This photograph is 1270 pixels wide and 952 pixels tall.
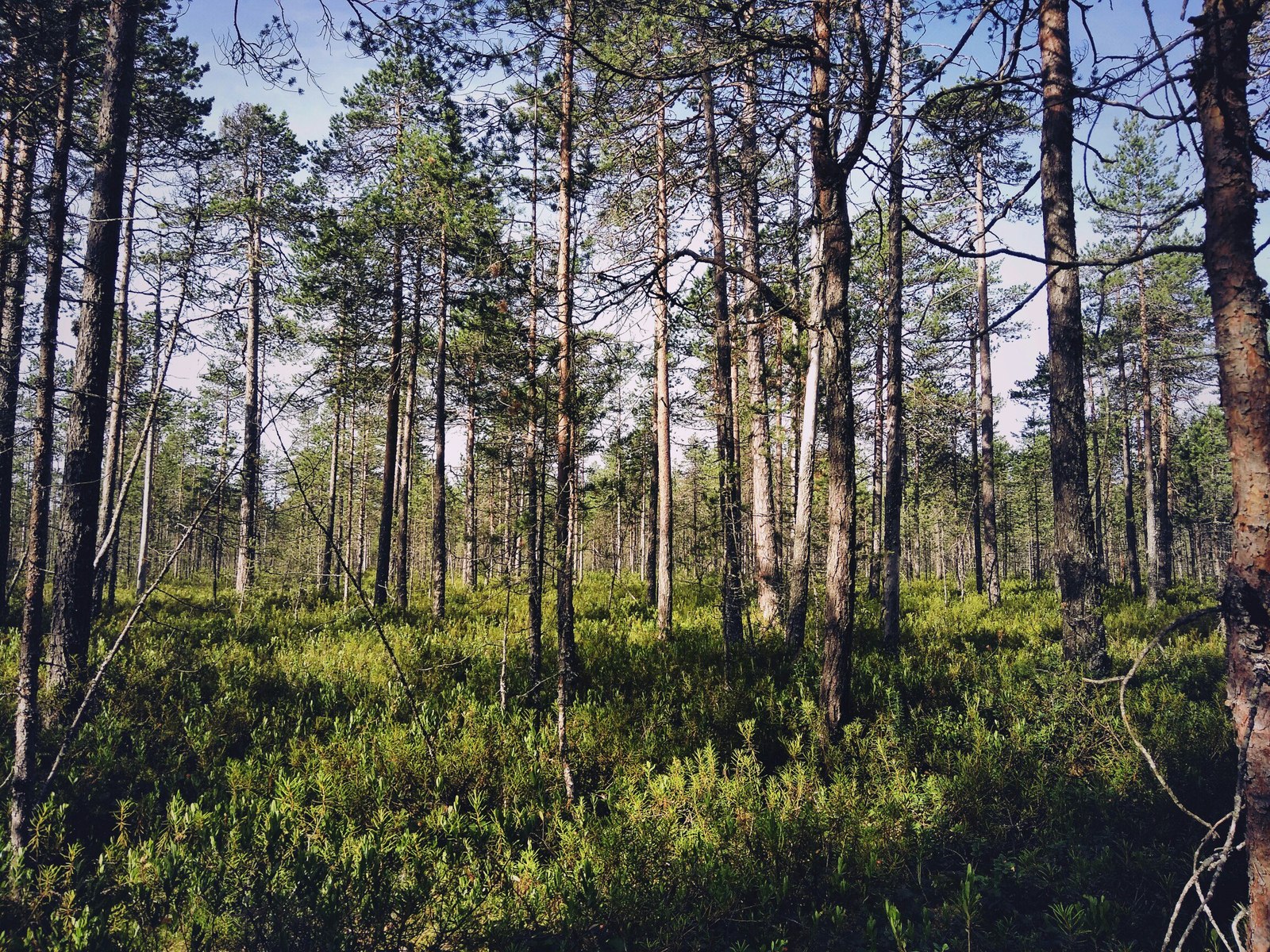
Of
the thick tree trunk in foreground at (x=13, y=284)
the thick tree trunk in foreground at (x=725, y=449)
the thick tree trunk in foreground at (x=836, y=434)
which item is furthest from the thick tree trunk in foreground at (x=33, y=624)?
the thick tree trunk in foreground at (x=13, y=284)

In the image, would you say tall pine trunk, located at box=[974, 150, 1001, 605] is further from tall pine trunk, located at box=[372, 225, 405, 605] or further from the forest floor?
tall pine trunk, located at box=[372, 225, 405, 605]

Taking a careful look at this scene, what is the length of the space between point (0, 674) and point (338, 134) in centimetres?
1450

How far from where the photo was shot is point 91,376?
5.95m

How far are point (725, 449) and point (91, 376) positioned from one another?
27.6 feet

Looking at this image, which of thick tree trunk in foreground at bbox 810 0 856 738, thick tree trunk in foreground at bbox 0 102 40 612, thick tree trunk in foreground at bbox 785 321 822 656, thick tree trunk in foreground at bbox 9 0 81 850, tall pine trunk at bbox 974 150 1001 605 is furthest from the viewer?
tall pine trunk at bbox 974 150 1001 605

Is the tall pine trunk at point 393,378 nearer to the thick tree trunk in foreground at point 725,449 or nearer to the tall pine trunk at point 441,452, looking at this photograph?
the tall pine trunk at point 441,452

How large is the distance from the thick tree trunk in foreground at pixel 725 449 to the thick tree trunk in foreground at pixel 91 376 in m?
6.30

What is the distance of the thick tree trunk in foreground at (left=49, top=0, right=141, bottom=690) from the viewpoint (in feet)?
18.5

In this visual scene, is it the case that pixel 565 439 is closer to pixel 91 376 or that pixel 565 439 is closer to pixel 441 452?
pixel 91 376

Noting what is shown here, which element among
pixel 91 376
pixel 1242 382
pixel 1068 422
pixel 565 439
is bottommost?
pixel 1242 382

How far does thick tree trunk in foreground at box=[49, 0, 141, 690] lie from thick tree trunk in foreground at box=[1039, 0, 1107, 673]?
34.2 feet

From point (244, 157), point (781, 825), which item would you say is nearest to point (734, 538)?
point (781, 825)

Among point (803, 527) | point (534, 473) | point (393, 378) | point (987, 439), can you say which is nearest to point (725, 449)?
point (803, 527)

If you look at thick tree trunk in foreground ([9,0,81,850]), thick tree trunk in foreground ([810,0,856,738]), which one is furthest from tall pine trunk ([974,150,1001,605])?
thick tree trunk in foreground ([9,0,81,850])
